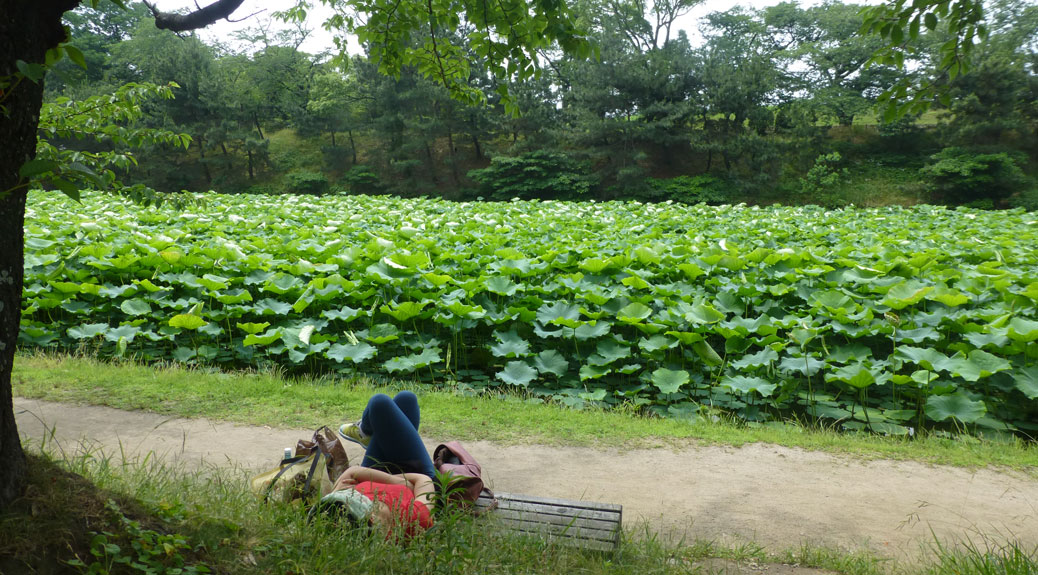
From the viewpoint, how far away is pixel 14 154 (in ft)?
5.80

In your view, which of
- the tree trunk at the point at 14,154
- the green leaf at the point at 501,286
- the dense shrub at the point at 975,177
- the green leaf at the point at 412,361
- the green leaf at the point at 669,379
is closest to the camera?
the tree trunk at the point at 14,154

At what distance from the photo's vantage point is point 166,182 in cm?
2873

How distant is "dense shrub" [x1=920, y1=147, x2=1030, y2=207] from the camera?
917 inches

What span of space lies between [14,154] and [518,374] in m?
3.60

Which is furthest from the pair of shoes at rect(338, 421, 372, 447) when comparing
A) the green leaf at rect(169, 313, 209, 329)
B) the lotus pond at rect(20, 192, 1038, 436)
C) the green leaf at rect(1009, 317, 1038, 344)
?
the green leaf at rect(1009, 317, 1038, 344)

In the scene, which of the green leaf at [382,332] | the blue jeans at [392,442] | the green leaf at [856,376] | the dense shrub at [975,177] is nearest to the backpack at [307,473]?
the blue jeans at [392,442]

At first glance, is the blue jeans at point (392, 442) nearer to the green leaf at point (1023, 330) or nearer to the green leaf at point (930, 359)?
the green leaf at point (930, 359)

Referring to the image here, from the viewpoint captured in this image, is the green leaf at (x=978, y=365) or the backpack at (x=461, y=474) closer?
the backpack at (x=461, y=474)

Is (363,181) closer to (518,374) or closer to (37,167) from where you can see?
(518,374)

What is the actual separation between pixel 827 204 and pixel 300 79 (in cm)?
2842

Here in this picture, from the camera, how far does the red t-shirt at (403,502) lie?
2240mm

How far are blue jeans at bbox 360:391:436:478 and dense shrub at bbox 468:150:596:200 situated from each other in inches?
948

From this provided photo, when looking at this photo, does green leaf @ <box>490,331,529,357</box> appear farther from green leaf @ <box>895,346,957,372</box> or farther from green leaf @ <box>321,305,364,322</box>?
green leaf @ <box>895,346,957,372</box>

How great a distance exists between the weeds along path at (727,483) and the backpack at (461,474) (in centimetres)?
37
